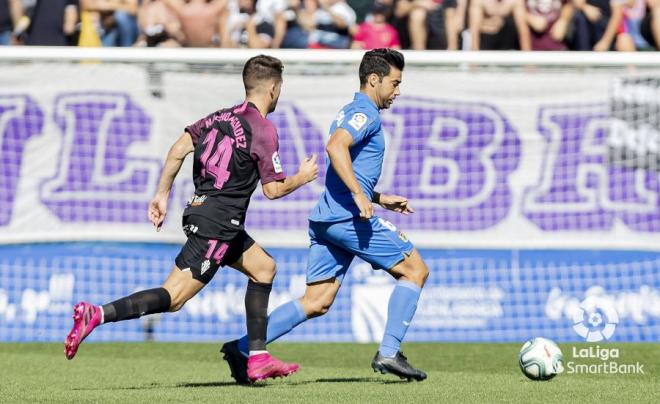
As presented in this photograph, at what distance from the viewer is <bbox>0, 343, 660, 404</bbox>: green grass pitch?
7.81 meters

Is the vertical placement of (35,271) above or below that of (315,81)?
below

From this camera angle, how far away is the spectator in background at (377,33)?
50.7 feet

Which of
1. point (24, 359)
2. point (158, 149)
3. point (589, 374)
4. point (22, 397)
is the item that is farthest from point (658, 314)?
point (22, 397)

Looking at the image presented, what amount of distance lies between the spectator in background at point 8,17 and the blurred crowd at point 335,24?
0.01 m

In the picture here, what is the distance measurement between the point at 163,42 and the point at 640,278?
19.7ft

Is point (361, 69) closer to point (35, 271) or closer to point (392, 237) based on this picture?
point (392, 237)

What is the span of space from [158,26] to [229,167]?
7.02 metres

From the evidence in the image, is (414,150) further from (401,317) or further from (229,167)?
(229,167)

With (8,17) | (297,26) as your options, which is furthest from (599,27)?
(8,17)

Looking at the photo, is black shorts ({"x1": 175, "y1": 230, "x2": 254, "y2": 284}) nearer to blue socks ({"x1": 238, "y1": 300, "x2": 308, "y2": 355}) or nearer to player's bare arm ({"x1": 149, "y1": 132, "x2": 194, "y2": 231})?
player's bare arm ({"x1": 149, "y1": 132, "x2": 194, "y2": 231})

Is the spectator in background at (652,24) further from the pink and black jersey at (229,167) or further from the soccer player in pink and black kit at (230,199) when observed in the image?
the pink and black jersey at (229,167)

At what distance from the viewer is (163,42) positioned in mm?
15094

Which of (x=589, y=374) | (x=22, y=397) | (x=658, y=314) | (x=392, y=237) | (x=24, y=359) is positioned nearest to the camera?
(x=22, y=397)

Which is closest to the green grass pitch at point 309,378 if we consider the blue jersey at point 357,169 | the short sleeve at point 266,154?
the blue jersey at point 357,169
